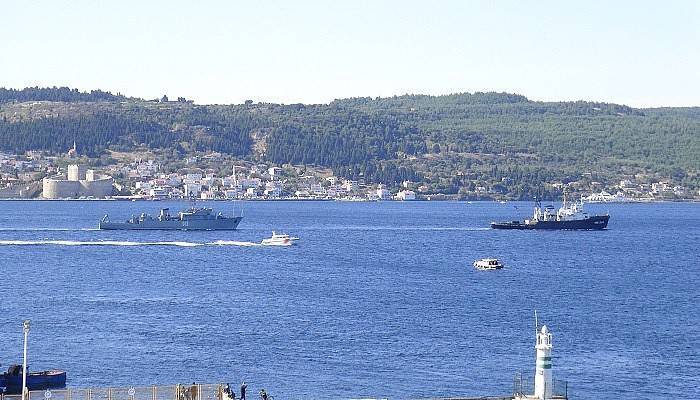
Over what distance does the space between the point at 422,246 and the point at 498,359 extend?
85811mm

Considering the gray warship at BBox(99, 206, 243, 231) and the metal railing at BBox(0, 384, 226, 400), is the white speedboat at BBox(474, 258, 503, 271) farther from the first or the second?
the gray warship at BBox(99, 206, 243, 231)

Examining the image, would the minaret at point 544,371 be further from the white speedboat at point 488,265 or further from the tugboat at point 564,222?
the tugboat at point 564,222

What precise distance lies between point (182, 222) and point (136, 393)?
434 feet

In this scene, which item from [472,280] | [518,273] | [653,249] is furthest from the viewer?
[653,249]

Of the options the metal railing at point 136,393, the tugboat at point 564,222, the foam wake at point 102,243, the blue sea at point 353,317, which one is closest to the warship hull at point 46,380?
the blue sea at point 353,317

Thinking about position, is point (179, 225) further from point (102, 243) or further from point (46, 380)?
point (46, 380)

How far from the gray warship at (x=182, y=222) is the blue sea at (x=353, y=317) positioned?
1258 inches

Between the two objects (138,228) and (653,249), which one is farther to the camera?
(138,228)

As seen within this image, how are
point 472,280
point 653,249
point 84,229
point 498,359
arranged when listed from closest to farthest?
point 498,359, point 472,280, point 653,249, point 84,229

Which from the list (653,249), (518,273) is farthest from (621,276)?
(653,249)

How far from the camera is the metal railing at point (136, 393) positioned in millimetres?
41781

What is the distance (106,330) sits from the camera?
6912cm

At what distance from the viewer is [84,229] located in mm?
171000

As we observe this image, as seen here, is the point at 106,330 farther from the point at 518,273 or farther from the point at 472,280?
the point at 518,273
